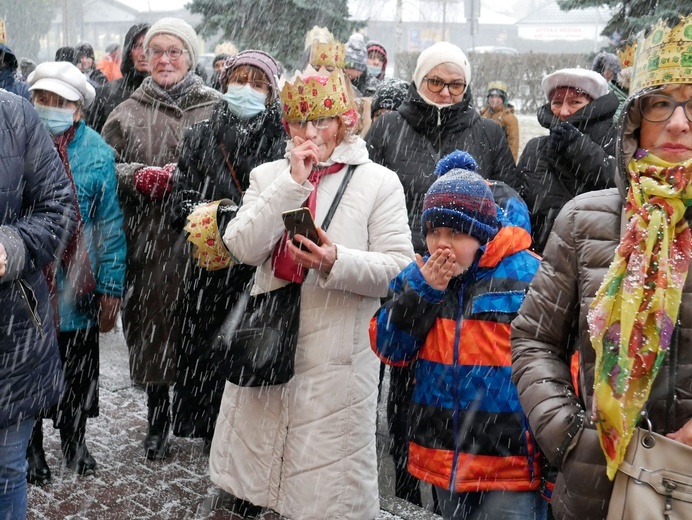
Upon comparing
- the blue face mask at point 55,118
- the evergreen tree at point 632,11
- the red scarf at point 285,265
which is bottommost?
the red scarf at point 285,265

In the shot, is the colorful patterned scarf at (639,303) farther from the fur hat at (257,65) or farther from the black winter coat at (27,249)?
the fur hat at (257,65)

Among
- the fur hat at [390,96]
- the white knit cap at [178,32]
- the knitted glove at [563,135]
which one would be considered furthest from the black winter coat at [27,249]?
the fur hat at [390,96]

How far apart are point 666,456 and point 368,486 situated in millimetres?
2042

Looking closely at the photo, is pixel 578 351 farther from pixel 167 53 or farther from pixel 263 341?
pixel 167 53

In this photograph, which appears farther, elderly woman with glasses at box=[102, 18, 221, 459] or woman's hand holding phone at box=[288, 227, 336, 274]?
elderly woman with glasses at box=[102, 18, 221, 459]

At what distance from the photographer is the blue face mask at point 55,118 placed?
5.32 m

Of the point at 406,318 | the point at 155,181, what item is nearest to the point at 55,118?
the point at 155,181

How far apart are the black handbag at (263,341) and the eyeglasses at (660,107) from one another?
187cm

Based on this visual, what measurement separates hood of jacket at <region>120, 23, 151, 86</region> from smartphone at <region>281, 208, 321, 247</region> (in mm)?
4321

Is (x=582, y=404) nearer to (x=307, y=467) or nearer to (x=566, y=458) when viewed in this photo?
(x=566, y=458)

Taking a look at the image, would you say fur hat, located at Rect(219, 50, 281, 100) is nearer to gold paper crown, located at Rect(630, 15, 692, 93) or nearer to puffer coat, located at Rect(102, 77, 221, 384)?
puffer coat, located at Rect(102, 77, 221, 384)

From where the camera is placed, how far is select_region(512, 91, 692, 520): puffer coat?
2461mm

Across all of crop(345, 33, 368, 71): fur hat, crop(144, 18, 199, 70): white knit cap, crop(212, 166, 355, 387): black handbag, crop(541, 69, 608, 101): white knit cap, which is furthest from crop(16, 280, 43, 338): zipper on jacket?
crop(345, 33, 368, 71): fur hat

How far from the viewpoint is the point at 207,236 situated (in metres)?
5.01
